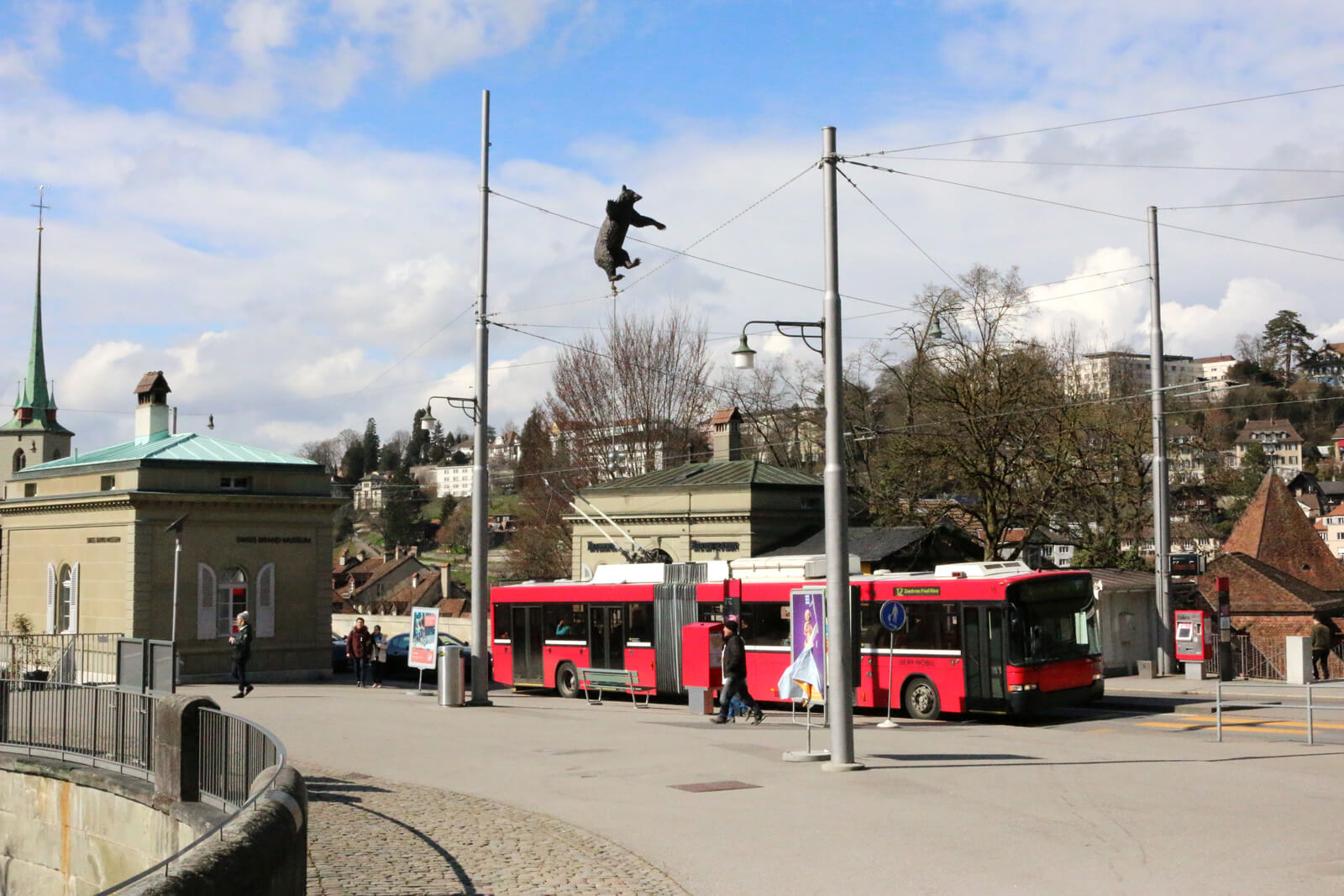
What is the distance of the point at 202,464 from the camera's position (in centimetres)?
3422

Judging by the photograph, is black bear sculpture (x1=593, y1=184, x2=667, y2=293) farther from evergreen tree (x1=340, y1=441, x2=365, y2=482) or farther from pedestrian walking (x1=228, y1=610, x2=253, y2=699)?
evergreen tree (x1=340, y1=441, x2=365, y2=482)

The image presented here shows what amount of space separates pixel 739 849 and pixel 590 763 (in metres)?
6.06

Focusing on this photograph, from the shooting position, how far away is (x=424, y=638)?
29406 mm

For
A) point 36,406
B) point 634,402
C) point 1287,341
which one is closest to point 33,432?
point 36,406

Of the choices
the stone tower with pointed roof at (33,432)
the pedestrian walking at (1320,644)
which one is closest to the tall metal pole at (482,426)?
the pedestrian walking at (1320,644)

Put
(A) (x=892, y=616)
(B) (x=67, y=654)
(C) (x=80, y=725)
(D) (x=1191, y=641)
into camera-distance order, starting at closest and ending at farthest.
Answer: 1. (C) (x=80, y=725)
2. (A) (x=892, y=616)
3. (B) (x=67, y=654)
4. (D) (x=1191, y=641)

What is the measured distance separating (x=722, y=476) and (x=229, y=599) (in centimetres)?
1743

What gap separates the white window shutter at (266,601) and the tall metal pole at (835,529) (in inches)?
894

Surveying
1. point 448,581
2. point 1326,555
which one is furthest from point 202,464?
point 448,581

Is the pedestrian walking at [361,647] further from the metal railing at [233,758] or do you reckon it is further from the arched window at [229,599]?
the metal railing at [233,758]

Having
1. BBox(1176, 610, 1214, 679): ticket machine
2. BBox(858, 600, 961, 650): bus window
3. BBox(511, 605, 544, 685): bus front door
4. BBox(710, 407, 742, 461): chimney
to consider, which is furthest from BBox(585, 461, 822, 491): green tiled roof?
BBox(858, 600, 961, 650): bus window

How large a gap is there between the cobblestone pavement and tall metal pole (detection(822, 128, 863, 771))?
4.11 m

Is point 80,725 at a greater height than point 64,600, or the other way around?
point 64,600

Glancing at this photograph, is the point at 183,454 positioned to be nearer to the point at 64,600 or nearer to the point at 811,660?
the point at 64,600
